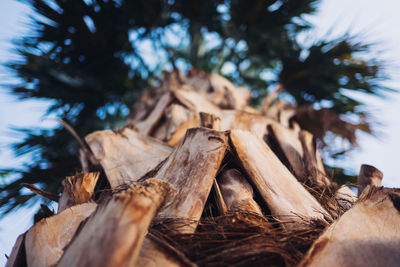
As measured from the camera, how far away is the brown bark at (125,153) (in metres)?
0.99

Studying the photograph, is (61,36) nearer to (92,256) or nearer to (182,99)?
(182,99)

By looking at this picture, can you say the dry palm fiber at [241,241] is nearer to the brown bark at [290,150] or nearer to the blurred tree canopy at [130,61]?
the brown bark at [290,150]

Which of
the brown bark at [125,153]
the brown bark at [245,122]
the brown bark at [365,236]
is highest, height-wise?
the brown bark at [245,122]

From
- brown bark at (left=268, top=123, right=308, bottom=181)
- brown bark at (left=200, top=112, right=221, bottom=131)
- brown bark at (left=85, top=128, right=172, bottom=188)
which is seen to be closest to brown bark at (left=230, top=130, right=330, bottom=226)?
brown bark at (left=200, top=112, right=221, bottom=131)

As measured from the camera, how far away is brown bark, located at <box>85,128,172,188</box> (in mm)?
987

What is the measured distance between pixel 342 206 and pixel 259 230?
39 centimetres

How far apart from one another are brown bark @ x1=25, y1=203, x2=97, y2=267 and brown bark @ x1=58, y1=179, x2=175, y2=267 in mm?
85

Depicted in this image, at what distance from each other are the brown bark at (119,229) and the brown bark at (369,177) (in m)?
0.70

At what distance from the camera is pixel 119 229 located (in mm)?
460

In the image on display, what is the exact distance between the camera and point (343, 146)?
2125 millimetres

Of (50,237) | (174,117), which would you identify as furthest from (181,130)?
(50,237)

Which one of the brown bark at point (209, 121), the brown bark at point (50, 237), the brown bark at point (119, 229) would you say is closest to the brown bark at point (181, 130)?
the brown bark at point (209, 121)

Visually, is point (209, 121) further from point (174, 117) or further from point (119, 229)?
point (119, 229)

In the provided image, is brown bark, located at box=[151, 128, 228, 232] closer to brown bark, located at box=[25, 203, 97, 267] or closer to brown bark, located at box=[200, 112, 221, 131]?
brown bark, located at box=[200, 112, 221, 131]
